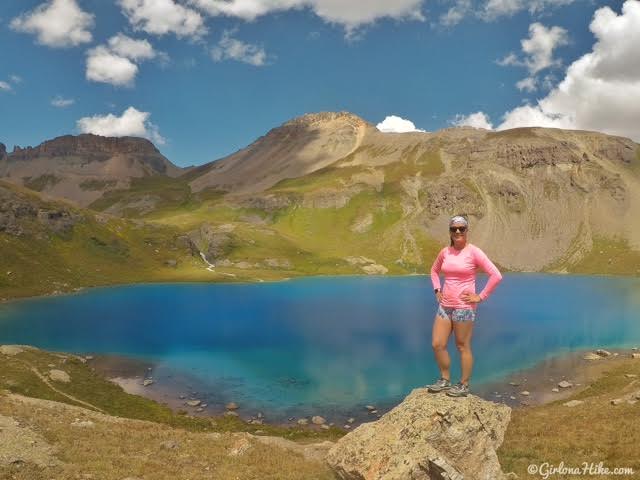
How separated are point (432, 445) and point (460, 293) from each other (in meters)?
4.70

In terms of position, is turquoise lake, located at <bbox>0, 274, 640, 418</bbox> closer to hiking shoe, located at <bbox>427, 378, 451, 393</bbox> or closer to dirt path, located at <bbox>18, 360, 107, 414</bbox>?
dirt path, located at <bbox>18, 360, 107, 414</bbox>

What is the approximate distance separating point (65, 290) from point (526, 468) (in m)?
150

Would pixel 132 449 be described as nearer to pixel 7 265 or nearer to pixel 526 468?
pixel 526 468

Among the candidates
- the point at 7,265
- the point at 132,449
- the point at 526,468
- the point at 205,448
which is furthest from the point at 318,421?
the point at 7,265

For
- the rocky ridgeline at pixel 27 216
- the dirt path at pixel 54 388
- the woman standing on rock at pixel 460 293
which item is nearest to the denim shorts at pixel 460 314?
the woman standing on rock at pixel 460 293

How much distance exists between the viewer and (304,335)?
81.1 meters

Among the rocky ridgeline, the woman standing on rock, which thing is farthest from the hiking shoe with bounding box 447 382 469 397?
the rocky ridgeline

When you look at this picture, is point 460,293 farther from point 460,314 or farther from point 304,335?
point 304,335

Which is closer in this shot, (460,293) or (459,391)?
(460,293)

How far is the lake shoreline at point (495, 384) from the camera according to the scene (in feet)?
153

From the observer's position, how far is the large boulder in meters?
13.9

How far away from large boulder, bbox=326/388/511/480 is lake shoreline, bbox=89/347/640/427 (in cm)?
2963

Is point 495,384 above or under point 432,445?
A: under

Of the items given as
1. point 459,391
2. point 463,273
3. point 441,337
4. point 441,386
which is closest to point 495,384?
point 441,386
